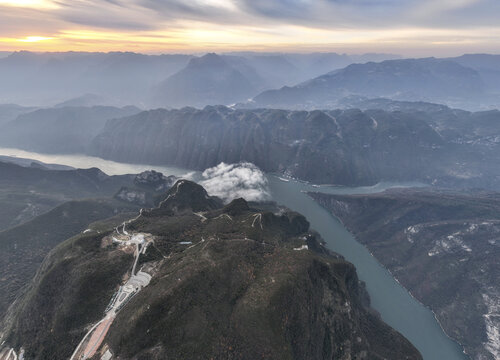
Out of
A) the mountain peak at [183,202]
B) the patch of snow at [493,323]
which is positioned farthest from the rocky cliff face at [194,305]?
the patch of snow at [493,323]

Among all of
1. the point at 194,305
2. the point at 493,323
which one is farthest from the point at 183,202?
the point at 493,323

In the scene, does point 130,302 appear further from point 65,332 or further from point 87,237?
point 87,237

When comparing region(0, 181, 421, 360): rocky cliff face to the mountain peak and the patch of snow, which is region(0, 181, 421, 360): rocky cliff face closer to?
the mountain peak

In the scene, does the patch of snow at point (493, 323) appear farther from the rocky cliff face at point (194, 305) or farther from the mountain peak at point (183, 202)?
the mountain peak at point (183, 202)

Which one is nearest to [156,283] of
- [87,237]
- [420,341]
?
[87,237]

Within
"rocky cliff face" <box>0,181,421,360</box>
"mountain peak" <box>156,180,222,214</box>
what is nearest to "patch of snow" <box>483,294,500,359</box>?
"rocky cliff face" <box>0,181,421,360</box>

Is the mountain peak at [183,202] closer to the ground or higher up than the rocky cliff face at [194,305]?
closer to the ground

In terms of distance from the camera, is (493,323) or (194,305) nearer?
(194,305)

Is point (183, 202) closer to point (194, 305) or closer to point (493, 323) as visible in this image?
point (194, 305)
